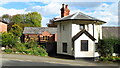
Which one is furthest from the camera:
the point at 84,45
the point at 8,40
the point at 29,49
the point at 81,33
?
the point at 8,40

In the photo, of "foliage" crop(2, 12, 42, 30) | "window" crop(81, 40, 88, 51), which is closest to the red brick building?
"window" crop(81, 40, 88, 51)

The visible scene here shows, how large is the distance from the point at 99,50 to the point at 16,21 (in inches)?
2510

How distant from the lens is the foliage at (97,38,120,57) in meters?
23.0

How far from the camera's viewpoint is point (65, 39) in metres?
23.9

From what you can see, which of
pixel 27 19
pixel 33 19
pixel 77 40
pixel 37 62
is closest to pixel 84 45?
pixel 77 40

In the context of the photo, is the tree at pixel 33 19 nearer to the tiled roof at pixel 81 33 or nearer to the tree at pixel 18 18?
the tree at pixel 18 18

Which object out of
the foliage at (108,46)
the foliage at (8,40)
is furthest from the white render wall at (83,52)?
the foliage at (8,40)

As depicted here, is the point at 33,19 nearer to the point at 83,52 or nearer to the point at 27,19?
the point at 27,19

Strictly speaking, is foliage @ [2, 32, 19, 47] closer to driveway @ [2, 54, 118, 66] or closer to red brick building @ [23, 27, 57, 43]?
driveway @ [2, 54, 118, 66]

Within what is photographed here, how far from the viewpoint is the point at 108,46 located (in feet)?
75.5

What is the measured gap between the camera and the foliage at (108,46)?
907 inches

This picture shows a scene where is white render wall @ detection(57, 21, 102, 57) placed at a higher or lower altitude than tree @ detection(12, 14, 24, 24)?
lower

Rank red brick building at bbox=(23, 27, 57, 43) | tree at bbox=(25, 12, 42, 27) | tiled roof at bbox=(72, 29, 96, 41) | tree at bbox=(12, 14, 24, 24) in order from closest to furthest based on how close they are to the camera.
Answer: tiled roof at bbox=(72, 29, 96, 41)
red brick building at bbox=(23, 27, 57, 43)
tree at bbox=(25, 12, 42, 27)
tree at bbox=(12, 14, 24, 24)

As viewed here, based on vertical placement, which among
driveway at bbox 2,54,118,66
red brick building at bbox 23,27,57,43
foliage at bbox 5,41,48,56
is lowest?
driveway at bbox 2,54,118,66
